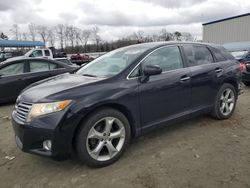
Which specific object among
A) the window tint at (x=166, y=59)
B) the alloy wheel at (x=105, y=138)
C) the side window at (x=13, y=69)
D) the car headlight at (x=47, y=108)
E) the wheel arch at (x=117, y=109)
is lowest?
the alloy wheel at (x=105, y=138)

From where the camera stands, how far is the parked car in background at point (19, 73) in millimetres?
7398

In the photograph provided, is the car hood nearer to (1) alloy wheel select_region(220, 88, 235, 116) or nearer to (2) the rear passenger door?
(2) the rear passenger door

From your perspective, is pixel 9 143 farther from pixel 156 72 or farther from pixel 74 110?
pixel 156 72

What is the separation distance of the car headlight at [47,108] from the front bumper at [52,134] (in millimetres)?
54

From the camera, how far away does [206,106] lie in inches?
184

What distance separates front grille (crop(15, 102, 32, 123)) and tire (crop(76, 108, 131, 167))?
71cm

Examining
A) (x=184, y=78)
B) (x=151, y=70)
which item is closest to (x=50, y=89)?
(x=151, y=70)

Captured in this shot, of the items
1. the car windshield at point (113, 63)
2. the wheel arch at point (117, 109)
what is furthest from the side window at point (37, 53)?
the wheel arch at point (117, 109)

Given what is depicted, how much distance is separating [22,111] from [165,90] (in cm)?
203

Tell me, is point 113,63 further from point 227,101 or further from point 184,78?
point 227,101

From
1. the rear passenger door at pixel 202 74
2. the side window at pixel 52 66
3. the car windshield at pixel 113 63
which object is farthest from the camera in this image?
the side window at pixel 52 66

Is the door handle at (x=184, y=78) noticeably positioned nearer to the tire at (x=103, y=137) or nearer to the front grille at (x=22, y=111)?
the tire at (x=103, y=137)

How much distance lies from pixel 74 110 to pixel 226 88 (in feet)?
10.6

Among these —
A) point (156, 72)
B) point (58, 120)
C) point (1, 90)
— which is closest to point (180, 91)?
point (156, 72)
